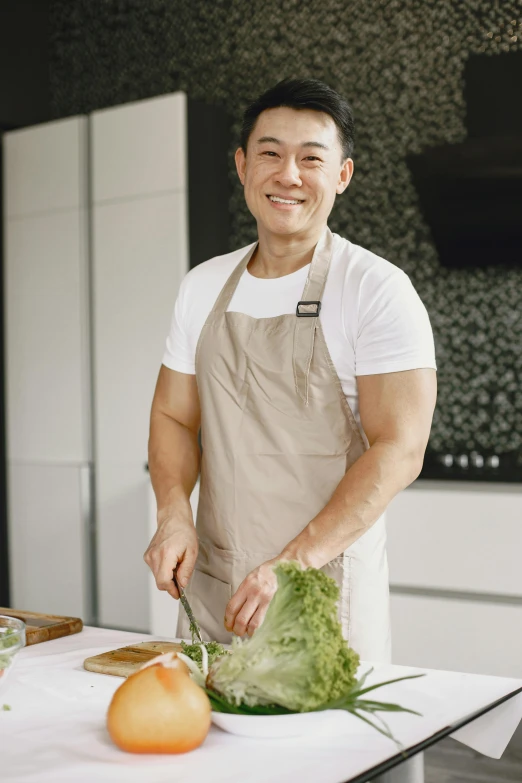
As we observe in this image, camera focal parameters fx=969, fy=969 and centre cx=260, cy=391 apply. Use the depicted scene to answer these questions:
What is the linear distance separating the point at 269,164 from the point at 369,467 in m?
0.59

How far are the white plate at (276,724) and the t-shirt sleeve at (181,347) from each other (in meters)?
0.91

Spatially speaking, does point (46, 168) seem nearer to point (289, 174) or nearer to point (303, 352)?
point (289, 174)

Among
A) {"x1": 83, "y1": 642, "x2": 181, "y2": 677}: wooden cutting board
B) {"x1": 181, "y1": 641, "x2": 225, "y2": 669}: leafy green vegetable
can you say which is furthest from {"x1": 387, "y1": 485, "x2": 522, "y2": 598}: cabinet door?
{"x1": 181, "y1": 641, "x2": 225, "y2": 669}: leafy green vegetable

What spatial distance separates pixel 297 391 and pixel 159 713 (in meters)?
0.80

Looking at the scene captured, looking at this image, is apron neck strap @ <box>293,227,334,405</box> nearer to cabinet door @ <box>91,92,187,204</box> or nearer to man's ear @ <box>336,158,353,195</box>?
man's ear @ <box>336,158,353,195</box>

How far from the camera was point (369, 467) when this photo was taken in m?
1.52

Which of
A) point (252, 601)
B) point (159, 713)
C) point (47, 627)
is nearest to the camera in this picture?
point (159, 713)

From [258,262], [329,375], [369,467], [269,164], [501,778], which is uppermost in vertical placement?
[269,164]

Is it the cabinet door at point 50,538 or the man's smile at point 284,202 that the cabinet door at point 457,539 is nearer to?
the man's smile at point 284,202

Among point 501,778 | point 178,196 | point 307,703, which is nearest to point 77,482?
point 178,196

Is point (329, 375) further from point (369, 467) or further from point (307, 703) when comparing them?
point (307, 703)

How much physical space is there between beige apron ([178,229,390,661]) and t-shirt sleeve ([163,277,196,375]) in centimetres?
11

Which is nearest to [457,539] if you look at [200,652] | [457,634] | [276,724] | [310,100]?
[457,634]

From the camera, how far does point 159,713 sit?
3.17 ft
